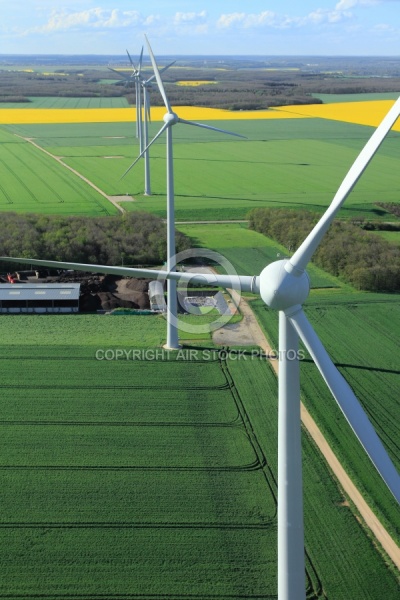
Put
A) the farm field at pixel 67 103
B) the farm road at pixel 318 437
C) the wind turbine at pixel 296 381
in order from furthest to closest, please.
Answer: the farm field at pixel 67 103, the farm road at pixel 318 437, the wind turbine at pixel 296 381

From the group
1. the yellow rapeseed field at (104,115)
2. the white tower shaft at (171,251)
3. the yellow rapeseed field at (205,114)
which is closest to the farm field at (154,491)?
the white tower shaft at (171,251)

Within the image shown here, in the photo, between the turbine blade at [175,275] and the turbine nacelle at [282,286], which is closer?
the turbine nacelle at [282,286]

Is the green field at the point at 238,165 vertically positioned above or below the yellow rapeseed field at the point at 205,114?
below

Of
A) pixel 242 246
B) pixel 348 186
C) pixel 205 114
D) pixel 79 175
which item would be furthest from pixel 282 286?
pixel 205 114

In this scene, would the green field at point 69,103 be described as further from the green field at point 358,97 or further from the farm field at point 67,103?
the green field at point 358,97

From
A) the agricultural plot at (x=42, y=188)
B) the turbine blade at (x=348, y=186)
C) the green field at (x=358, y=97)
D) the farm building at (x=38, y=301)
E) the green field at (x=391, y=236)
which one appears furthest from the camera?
the green field at (x=358, y=97)

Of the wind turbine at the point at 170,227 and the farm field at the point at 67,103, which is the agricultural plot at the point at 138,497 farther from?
the farm field at the point at 67,103

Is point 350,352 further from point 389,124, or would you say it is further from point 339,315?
point 389,124

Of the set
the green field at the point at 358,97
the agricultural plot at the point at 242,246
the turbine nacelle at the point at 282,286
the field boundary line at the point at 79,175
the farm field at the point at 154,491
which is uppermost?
the turbine nacelle at the point at 282,286
